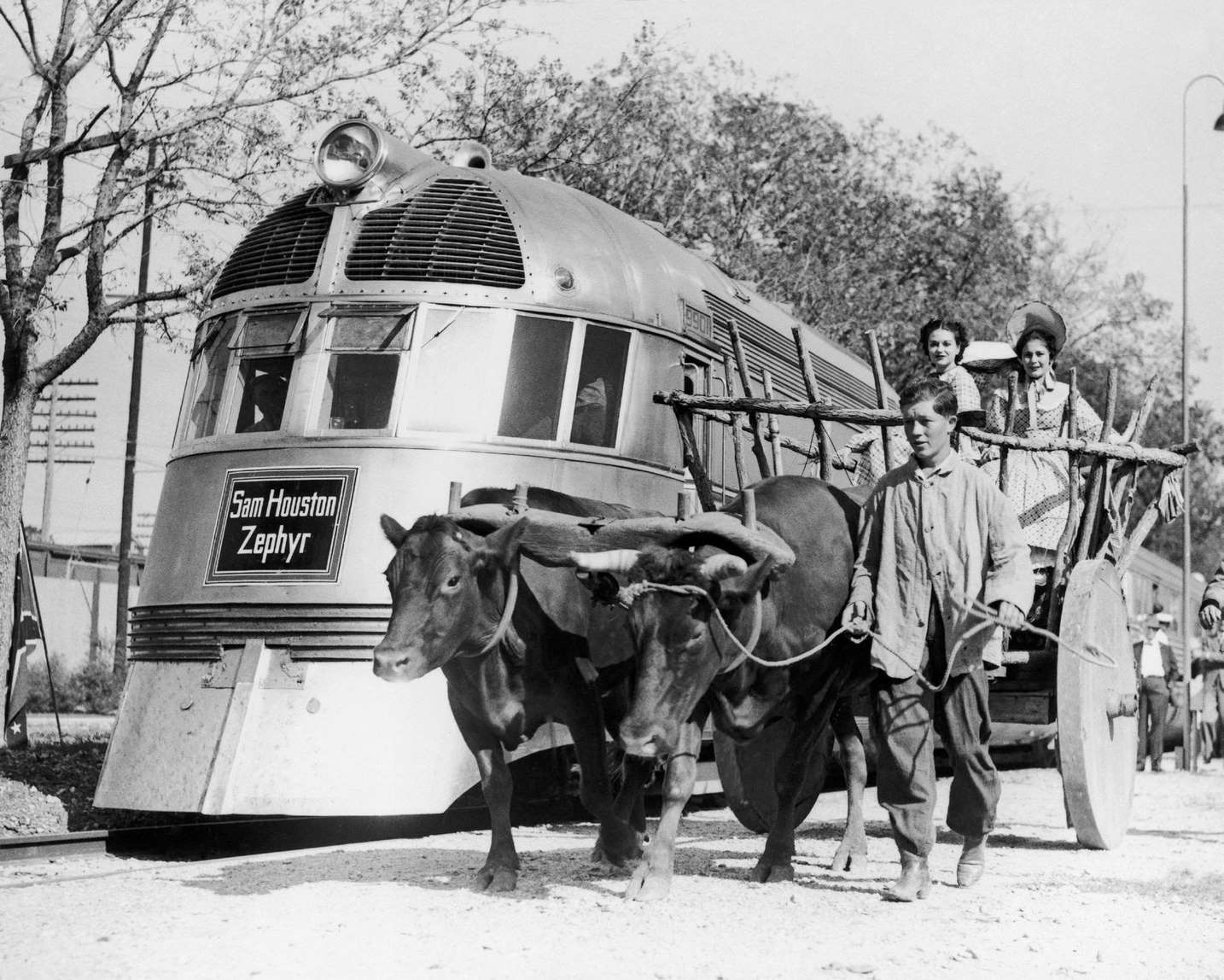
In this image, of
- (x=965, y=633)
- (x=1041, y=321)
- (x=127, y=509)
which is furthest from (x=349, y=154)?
(x=127, y=509)

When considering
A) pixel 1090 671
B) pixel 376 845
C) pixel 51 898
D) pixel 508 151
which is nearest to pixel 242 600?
pixel 376 845

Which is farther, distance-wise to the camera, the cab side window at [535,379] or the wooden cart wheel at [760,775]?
the cab side window at [535,379]

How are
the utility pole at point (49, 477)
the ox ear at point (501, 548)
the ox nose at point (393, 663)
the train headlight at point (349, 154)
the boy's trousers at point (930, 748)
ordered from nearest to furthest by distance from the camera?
the ox nose at point (393, 663), the ox ear at point (501, 548), the boy's trousers at point (930, 748), the train headlight at point (349, 154), the utility pole at point (49, 477)

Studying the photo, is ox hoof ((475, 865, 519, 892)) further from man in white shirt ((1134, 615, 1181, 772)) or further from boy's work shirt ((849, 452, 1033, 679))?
man in white shirt ((1134, 615, 1181, 772))

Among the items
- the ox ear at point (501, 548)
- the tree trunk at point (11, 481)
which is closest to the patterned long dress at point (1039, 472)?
the ox ear at point (501, 548)

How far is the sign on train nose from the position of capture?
869 centimetres

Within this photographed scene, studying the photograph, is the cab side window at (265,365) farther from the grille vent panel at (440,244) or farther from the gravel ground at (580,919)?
the gravel ground at (580,919)

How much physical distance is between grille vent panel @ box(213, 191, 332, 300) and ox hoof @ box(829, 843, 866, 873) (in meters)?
4.43

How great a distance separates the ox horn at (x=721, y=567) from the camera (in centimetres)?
619

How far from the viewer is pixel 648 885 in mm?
6395

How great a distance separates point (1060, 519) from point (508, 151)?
8971 mm

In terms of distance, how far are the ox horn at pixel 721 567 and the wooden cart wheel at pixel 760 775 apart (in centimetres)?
145

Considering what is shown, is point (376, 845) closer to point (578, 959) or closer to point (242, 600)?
point (242, 600)

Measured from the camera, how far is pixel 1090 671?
8.59 m
